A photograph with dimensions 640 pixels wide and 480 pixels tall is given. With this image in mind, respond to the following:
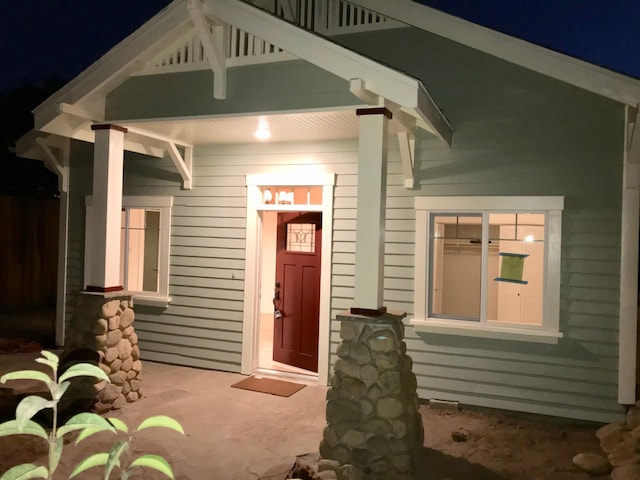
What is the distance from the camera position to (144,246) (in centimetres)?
791

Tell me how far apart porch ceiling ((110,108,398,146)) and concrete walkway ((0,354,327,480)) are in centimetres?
297

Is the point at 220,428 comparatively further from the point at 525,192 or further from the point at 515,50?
the point at 515,50

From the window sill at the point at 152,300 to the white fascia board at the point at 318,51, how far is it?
3930 millimetres

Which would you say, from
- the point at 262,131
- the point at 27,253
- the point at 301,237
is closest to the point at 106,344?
the point at 301,237

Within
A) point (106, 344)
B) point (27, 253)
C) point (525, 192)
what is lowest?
point (106, 344)

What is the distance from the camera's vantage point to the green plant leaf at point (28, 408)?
5.06ft

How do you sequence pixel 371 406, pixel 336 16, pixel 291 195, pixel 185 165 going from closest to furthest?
pixel 371 406 < pixel 336 16 < pixel 291 195 < pixel 185 165

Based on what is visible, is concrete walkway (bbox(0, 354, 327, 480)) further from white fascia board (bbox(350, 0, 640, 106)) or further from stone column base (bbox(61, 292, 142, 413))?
white fascia board (bbox(350, 0, 640, 106))

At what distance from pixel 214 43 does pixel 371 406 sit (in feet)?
12.0

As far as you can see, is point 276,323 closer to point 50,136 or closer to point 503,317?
point 503,317

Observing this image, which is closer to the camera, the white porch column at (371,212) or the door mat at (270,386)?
the white porch column at (371,212)

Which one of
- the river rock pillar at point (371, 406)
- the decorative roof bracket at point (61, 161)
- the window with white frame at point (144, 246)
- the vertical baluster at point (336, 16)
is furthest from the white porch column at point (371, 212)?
the decorative roof bracket at point (61, 161)

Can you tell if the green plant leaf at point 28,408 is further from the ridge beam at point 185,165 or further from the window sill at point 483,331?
the ridge beam at point 185,165

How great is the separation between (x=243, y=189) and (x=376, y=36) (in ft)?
8.28
